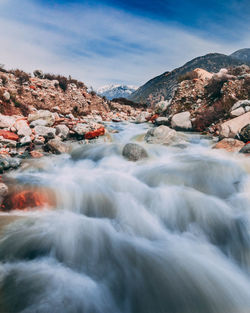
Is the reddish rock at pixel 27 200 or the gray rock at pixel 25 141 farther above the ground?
the gray rock at pixel 25 141

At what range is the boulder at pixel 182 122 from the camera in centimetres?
1110

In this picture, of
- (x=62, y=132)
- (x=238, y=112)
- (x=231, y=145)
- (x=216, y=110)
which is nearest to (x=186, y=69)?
(x=216, y=110)

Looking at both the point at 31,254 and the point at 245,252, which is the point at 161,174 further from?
the point at 31,254

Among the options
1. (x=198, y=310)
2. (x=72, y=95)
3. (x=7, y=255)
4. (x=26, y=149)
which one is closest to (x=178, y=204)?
(x=198, y=310)

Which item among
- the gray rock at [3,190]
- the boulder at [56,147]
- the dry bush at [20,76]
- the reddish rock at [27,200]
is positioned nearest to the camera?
the reddish rock at [27,200]

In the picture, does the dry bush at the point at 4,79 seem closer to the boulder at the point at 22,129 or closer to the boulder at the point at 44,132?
the boulder at the point at 22,129

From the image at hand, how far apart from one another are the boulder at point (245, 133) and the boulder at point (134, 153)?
12.1ft

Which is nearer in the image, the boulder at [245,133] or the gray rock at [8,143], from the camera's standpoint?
the boulder at [245,133]

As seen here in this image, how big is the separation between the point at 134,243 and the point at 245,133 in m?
6.05

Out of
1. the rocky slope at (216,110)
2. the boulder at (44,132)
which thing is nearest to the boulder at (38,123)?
the boulder at (44,132)

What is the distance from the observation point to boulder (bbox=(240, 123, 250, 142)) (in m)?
6.77

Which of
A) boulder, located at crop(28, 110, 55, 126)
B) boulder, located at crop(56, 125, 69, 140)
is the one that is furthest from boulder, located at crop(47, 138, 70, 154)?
boulder, located at crop(28, 110, 55, 126)

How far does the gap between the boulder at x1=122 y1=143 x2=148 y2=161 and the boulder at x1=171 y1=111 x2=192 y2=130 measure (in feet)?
16.2

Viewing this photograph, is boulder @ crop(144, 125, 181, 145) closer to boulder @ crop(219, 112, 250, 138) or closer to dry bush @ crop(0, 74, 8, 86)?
boulder @ crop(219, 112, 250, 138)
